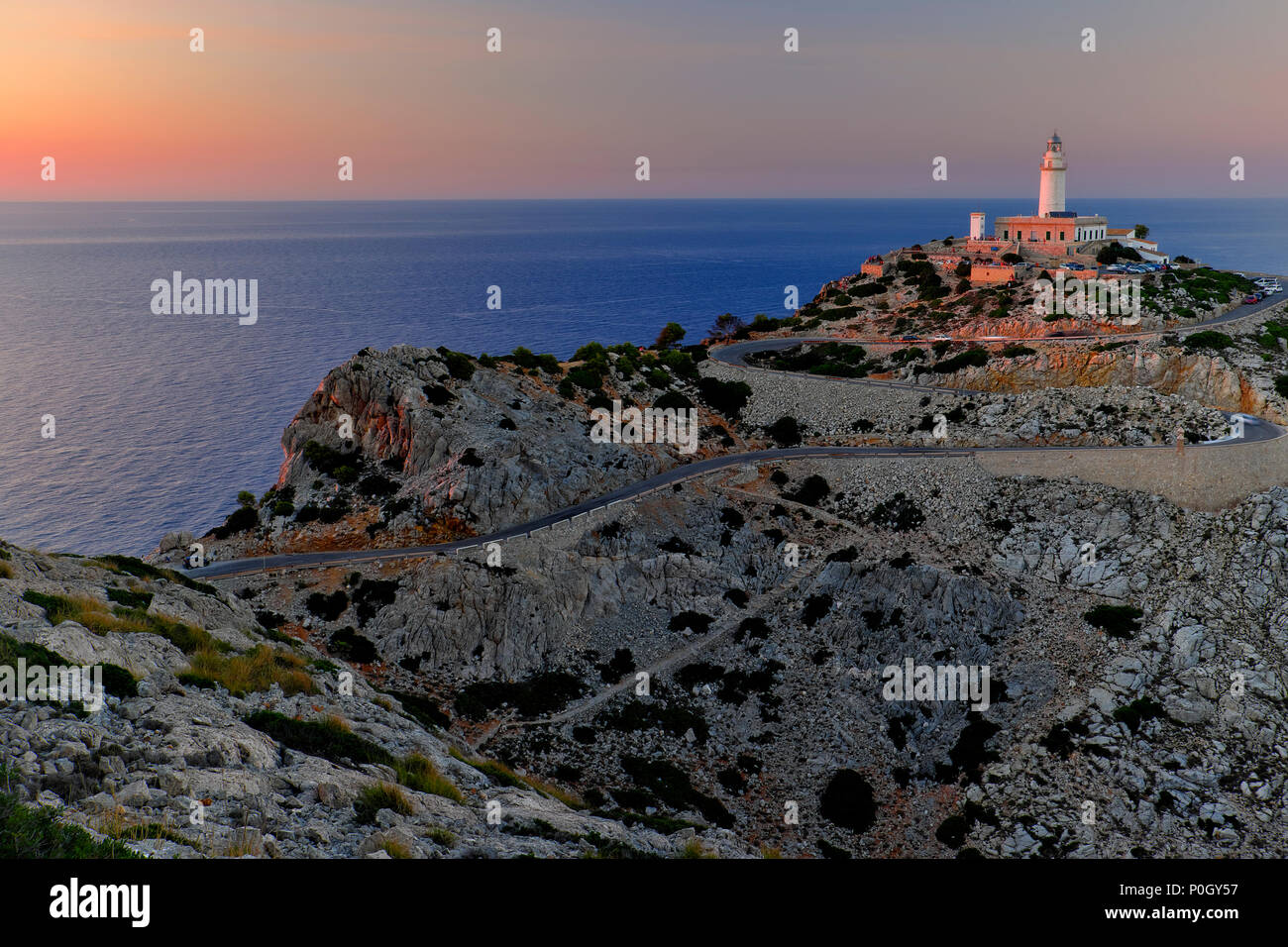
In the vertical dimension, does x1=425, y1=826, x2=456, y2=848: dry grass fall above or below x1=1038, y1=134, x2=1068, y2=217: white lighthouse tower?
below

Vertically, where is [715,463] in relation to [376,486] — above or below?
above

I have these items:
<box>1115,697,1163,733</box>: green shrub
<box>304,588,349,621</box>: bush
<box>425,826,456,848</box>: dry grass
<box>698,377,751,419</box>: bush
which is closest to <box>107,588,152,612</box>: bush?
<box>304,588,349,621</box>: bush

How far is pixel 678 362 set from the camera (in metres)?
72.4

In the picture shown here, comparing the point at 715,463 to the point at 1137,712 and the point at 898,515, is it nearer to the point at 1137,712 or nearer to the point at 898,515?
the point at 898,515

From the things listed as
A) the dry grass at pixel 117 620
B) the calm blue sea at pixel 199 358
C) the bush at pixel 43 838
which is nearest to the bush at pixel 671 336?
the calm blue sea at pixel 199 358

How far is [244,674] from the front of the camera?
2162 centimetres

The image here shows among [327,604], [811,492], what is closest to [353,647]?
[327,604]

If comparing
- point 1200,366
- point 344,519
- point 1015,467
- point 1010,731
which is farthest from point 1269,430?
point 344,519

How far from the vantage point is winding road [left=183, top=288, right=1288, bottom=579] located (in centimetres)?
4547

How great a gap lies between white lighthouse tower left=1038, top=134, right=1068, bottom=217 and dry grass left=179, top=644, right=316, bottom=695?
96261 mm

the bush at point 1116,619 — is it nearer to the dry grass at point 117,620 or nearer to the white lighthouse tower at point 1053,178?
the dry grass at point 117,620

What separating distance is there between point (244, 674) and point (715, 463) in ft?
134

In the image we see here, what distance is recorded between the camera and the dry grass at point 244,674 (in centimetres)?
2030

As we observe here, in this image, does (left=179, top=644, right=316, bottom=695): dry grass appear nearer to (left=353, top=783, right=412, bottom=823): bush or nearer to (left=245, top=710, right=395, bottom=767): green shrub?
(left=245, top=710, right=395, bottom=767): green shrub
